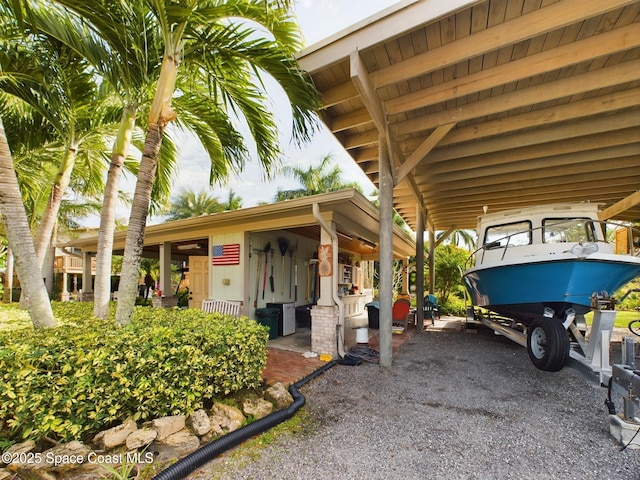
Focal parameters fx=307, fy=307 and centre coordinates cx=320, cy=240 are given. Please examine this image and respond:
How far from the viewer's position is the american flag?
6770mm

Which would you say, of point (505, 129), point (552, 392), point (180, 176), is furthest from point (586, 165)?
Answer: point (180, 176)

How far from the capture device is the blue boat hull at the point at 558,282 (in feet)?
13.5

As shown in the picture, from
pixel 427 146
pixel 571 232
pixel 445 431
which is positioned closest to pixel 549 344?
pixel 445 431

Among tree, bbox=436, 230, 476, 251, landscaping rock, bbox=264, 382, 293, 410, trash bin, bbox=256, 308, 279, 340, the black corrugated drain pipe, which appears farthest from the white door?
tree, bbox=436, 230, 476, 251

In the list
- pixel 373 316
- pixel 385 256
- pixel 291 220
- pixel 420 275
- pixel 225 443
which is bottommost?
pixel 373 316

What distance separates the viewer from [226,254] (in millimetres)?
6926

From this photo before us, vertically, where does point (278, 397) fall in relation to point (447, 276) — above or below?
below

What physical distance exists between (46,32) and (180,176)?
9.39 feet

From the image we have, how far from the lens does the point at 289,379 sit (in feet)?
13.6

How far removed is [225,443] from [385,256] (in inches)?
132

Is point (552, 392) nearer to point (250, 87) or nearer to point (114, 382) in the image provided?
point (114, 382)

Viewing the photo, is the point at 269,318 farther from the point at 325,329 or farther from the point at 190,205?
the point at 190,205

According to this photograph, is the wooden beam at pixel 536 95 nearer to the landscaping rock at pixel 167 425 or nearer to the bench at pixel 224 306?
the bench at pixel 224 306

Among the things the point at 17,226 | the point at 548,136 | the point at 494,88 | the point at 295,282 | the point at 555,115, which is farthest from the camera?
the point at 295,282
